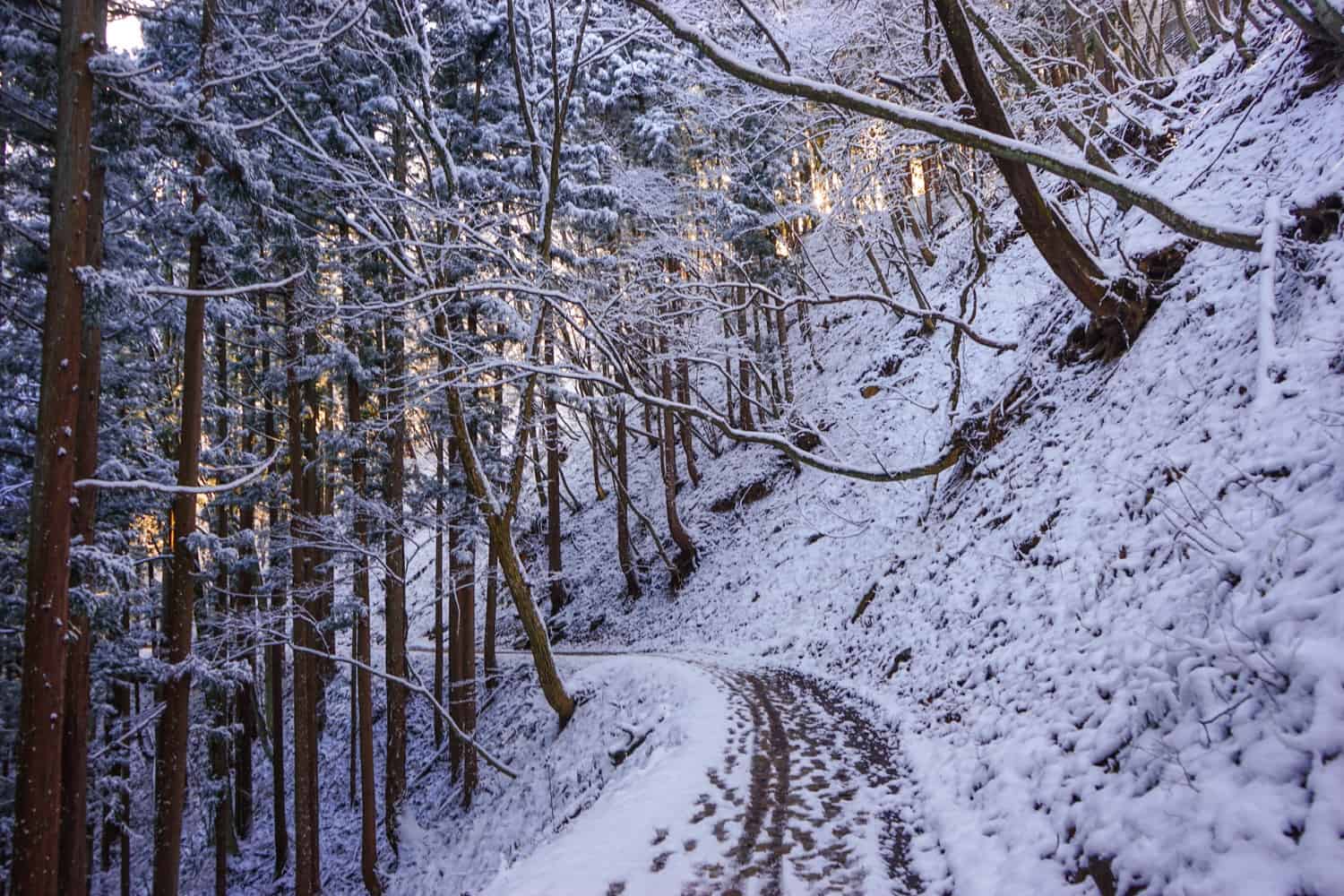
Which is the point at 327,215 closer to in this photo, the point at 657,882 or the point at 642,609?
the point at 657,882

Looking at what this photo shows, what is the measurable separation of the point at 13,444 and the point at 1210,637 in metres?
16.0

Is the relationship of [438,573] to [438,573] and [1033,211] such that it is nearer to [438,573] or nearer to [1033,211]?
[438,573]

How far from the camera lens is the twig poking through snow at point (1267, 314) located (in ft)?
12.8

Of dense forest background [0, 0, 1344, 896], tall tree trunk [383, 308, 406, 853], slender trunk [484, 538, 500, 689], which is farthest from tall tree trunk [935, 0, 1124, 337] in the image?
slender trunk [484, 538, 500, 689]

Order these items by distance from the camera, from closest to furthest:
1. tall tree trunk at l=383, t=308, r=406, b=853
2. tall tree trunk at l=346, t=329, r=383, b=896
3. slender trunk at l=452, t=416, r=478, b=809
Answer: tall tree trunk at l=346, t=329, r=383, b=896 < tall tree trunk at l=383, t=308, r=406, b=853 < slender trunk at l=452, t=416, r=478, b=809

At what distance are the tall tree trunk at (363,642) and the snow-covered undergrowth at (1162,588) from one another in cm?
907

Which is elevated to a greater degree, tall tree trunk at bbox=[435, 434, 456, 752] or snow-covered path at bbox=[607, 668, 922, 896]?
tall tree trunk at bbox=[435, 434, 456, 752]

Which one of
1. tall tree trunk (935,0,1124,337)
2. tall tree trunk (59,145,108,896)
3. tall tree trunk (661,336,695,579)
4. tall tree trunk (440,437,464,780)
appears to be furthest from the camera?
tall tree trunk (661,336,695,579)

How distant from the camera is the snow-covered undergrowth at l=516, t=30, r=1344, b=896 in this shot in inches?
112

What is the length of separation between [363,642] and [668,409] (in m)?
10.6

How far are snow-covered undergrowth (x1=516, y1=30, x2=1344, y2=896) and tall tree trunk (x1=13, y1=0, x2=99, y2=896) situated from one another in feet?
26.7

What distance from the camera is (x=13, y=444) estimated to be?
10336 millimetres

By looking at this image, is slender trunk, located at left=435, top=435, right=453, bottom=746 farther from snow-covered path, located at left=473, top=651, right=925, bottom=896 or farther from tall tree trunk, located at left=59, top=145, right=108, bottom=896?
snow-covered path, located at left=473, top=651, right=925, bottom=896

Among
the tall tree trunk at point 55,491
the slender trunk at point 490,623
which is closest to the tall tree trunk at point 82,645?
the tall tree trunk at point 55,491
